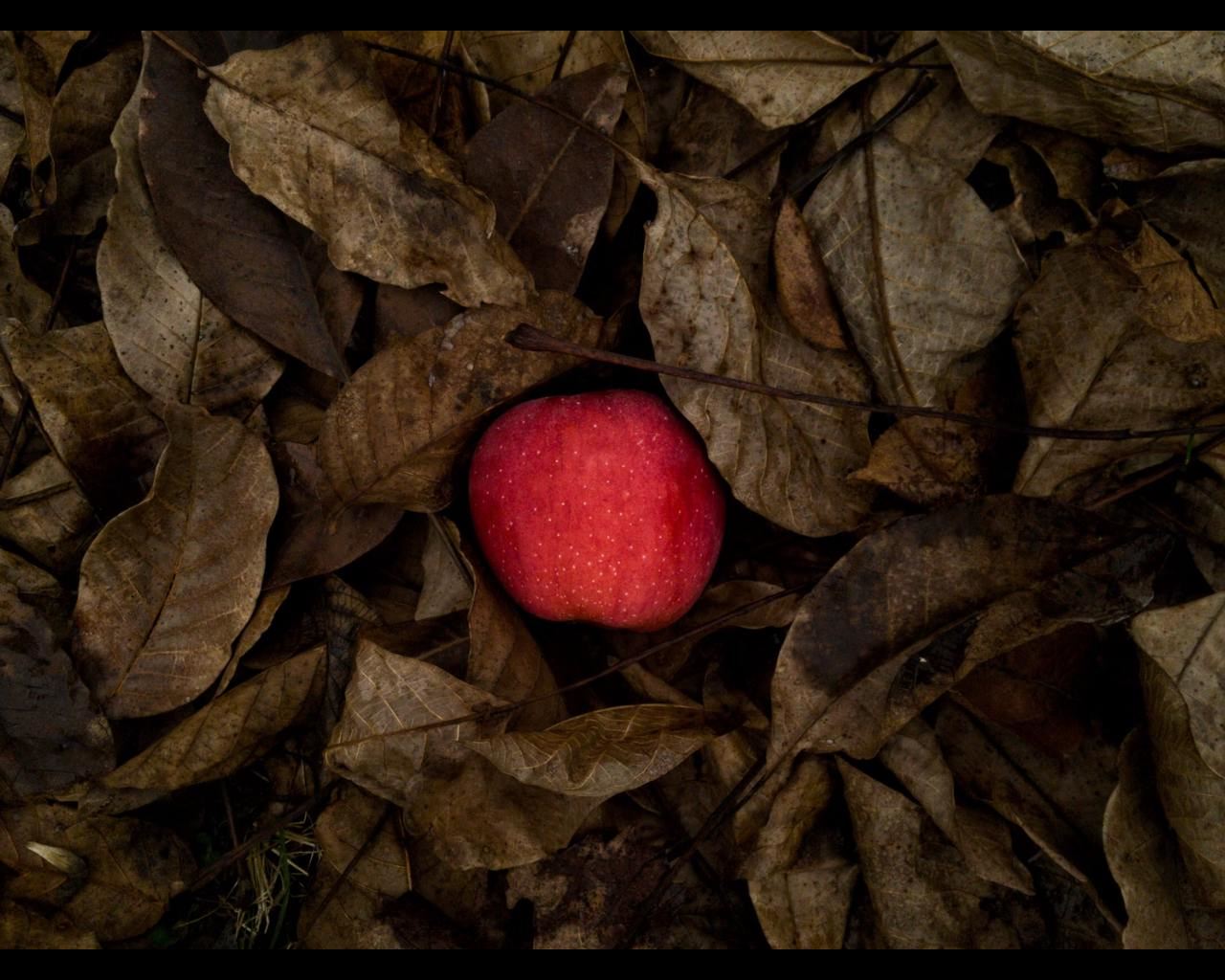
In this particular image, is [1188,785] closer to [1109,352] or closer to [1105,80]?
[1109,352]

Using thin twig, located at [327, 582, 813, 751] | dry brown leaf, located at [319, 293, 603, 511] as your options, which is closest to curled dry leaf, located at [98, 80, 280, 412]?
dry brown leaf, located at [319, 293, 603, 511]

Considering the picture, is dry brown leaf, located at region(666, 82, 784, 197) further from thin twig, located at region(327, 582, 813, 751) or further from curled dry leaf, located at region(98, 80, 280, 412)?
curled dry leaf, located at region(98, 80, 280, 412)

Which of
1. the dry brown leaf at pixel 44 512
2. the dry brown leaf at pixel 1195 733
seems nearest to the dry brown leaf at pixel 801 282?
the dry brown leaf at pixel 1195 733

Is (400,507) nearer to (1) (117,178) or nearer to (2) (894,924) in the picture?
(1) (117,178)

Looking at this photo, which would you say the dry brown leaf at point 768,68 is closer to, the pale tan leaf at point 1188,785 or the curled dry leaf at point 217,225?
the curled dry leaf at point 217,225

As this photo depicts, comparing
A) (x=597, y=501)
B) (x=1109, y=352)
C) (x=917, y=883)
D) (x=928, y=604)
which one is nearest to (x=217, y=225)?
(x=597, y=501)

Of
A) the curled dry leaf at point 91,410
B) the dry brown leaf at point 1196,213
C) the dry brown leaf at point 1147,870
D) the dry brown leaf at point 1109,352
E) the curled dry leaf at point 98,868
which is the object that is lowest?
the curled dry leaf at point 98,868
